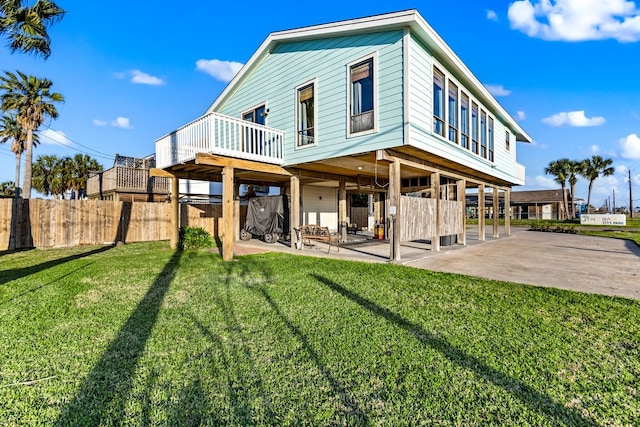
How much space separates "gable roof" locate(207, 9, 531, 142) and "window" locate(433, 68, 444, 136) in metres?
0.44

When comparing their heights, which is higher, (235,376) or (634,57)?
(634,57)

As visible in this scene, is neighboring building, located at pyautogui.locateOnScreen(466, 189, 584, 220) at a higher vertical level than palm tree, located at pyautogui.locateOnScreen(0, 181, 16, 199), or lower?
lower

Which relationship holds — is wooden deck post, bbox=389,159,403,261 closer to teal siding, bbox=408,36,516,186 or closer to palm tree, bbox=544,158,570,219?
teal siding, bbox=408,36,516,186

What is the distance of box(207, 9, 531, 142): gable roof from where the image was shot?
709cm

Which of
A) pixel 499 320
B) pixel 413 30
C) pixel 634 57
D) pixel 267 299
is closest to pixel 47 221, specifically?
pixel 267 299

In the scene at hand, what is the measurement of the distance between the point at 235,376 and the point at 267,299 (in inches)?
83.7

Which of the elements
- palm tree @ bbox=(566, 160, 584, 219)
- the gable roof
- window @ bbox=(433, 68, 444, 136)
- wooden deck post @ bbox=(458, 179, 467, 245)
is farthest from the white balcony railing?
palm tree @ bbox=(566, 160, 584, 219)

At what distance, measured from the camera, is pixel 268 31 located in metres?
→ 10.1

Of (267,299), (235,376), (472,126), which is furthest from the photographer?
(472,126)

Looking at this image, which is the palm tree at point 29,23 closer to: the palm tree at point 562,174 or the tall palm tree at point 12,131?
the tall palm tree at point 12,131

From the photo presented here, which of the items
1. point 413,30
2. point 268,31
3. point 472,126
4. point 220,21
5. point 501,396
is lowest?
point 501,396

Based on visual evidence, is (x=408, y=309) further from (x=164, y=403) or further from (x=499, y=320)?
(x=164, y=403)

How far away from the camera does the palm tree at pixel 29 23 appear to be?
760cm

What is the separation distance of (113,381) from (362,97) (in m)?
7.79
